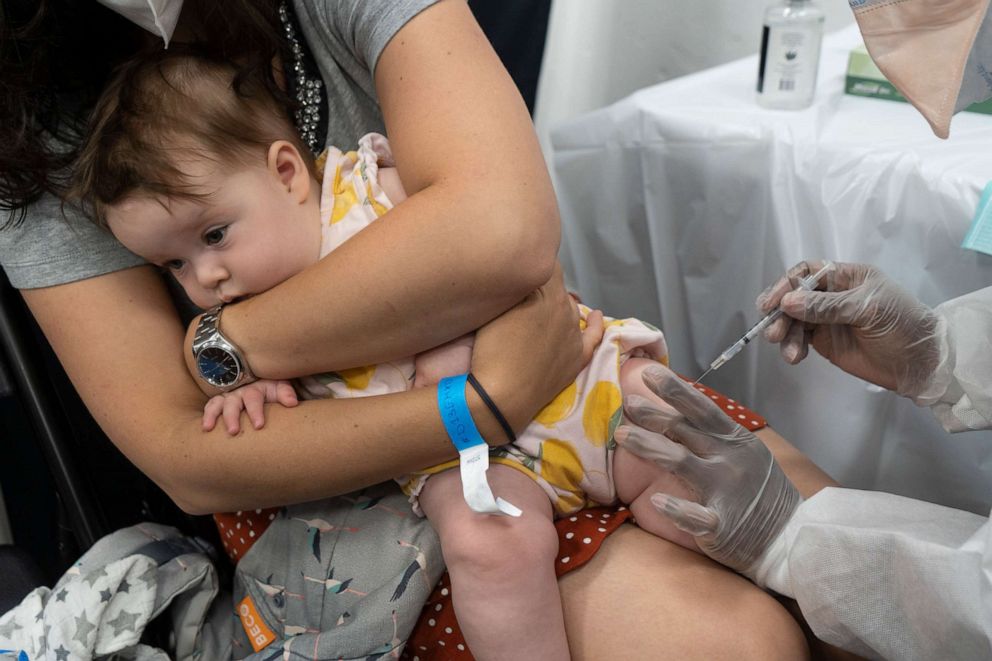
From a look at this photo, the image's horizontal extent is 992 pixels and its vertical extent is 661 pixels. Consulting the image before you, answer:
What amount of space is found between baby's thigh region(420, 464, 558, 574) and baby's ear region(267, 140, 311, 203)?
0.37 metres

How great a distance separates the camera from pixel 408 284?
2.85 ft

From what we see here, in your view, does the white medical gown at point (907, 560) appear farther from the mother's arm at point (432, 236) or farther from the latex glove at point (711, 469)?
the mother's arm at point (432, 236)

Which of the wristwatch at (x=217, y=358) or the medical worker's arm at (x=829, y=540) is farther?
the wristwatch at (x=217, y=358)

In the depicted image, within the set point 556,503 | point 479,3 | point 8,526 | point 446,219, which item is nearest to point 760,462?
point 556,503

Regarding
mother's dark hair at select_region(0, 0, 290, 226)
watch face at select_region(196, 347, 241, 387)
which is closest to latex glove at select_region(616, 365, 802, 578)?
watch face at select_region(196, 347, 241, 387)

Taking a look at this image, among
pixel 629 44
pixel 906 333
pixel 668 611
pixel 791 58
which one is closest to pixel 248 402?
pixel 668 611

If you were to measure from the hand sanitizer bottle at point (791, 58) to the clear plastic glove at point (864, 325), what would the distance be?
17.3 inches

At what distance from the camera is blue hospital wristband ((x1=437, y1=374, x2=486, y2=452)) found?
901mm

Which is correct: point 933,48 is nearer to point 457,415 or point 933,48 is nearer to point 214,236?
point 457,415

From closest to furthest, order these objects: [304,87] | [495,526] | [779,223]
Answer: [495,526], [304,87], [779,223]

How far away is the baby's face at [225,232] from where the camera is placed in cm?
91

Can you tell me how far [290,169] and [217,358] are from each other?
0.78 ft

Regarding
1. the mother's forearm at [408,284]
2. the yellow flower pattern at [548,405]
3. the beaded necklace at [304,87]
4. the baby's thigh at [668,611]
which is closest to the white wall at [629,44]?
the beaded necklace at [304,87]

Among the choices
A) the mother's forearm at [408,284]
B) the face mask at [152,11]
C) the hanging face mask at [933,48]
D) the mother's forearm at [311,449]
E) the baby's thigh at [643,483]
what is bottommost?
the baby's thigh at [643,483]
